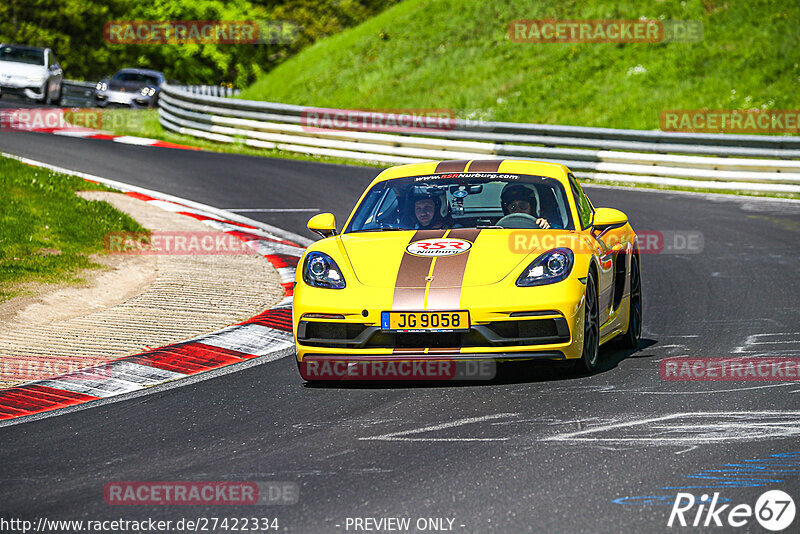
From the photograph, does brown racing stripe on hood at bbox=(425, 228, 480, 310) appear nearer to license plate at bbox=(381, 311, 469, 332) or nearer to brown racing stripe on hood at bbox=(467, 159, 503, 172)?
license plate at bbox=(381, 311, 469, 332)

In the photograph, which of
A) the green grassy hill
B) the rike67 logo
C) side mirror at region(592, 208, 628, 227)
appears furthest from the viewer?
the green grassy hill

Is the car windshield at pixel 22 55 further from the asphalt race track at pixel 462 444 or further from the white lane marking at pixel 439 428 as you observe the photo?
the white lane marking at pixel 439 428

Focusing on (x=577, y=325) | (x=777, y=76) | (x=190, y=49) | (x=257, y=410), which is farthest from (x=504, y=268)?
(x=190, y=49)

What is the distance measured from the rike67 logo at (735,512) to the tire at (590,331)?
2.54m

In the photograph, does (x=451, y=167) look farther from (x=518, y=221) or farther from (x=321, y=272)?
(x=321, y=272)

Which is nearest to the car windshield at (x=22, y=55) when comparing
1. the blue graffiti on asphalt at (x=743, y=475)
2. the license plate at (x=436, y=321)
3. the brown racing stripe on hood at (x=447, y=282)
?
the brown racing stripe on hood at (x=447, y=282)

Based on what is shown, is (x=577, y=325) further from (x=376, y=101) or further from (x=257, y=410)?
(x=376, y=101)

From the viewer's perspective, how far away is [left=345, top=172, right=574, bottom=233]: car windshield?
827 cm

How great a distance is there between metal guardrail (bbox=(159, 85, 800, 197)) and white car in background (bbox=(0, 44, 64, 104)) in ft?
26.3

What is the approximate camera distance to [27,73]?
32719mm

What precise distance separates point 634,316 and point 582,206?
92 centimetres

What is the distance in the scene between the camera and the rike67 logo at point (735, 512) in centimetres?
469

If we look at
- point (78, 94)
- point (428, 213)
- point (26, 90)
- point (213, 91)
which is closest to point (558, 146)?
point (428, 213)

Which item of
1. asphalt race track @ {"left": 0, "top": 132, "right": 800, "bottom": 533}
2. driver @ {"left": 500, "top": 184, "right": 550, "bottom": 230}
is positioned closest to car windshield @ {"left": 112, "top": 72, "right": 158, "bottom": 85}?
asphalt race track @ {"left": 0, "top": 132, "right": 800, "bottom": 533}
